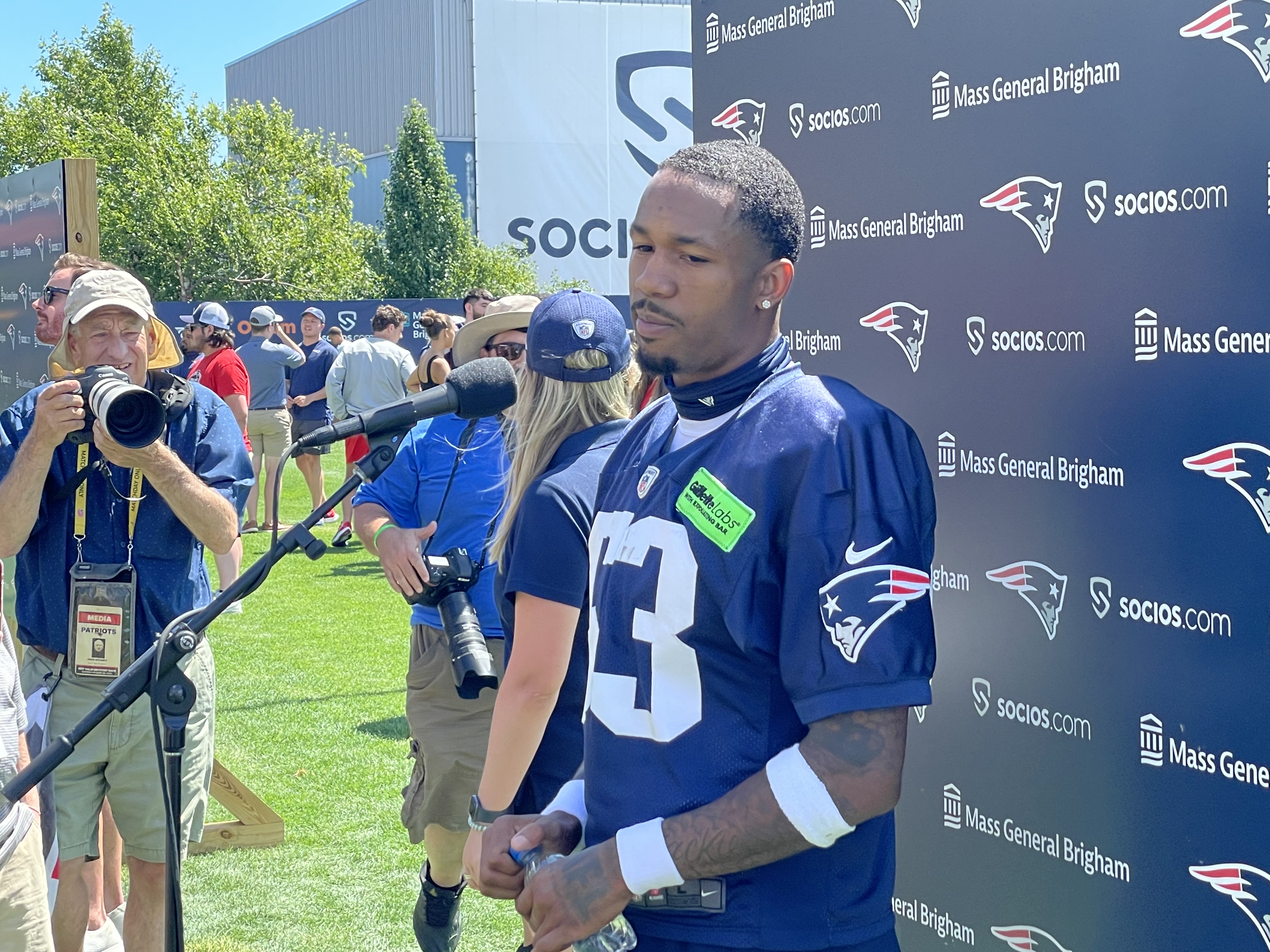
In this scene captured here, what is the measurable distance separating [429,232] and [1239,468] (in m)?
37.2

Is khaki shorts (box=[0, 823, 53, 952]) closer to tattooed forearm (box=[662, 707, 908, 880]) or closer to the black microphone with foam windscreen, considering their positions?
the black microphone with foam windscreen

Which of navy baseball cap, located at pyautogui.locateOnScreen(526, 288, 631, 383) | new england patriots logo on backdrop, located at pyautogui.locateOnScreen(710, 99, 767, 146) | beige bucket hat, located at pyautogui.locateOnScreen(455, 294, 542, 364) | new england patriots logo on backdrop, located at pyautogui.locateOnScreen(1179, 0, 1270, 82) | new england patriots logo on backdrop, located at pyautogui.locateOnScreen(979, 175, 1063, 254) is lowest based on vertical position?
navy baseball cap, located at pyautogui.locateOnScreen(526, 288, 631, 383)

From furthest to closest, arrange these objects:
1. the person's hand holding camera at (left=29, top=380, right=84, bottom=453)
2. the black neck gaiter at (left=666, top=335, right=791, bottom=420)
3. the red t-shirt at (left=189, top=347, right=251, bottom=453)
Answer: the red t-shirt at (left=189, top=347, right=251, bottom=453) → the person's hand holding camera at (left=29, top=380, right=84, bottom=453) → the black neck gaiter at (left=666, top=335, right=791, bottom=420)

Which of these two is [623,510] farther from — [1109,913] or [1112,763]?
[1109,913]

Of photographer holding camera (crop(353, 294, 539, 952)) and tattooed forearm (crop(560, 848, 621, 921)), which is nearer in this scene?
tattooed forearm (crop(560, 848, 621, 921))

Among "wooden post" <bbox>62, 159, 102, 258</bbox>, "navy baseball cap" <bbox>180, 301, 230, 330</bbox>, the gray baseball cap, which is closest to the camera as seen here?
"wooden post" <bbox>62, 159, 102, 258</bbox>

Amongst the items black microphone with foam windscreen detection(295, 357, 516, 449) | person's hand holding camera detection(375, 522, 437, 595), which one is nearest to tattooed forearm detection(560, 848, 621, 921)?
black microphone with foam windscreen detection(295, 357, 516, 449)

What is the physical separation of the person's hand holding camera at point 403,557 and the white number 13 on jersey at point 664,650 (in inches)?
61.1

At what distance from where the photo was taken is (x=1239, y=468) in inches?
88.4

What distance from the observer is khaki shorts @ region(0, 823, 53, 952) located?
2.71 m

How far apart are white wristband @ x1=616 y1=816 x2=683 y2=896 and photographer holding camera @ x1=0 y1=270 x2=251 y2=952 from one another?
2.23m

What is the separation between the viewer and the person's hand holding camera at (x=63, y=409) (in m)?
3.28

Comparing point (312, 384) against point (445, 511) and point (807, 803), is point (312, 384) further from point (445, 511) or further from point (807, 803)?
point (807, 803)

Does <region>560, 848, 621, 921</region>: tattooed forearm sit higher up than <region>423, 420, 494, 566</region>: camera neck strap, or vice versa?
<region>423, 420, 494, 566</region>: camera neck strap
